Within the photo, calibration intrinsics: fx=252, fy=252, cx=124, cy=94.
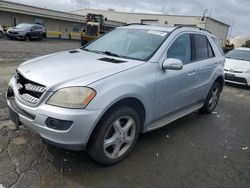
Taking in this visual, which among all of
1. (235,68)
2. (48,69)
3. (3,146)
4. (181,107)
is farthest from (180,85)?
(235,68)

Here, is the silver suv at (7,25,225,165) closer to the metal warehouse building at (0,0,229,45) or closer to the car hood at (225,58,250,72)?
the car hood at (225,58,250,72)

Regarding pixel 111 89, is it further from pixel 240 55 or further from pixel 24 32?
pixel 24 32

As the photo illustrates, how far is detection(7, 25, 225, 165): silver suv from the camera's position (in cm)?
259

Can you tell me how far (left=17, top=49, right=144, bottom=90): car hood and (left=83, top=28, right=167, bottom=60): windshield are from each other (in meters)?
0.28

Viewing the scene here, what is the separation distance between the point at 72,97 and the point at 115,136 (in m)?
0.79

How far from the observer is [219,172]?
3.27 m

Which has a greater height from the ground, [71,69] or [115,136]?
[71,69]

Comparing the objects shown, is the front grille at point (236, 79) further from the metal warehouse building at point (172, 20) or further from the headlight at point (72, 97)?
the metal warehouse building at point (172, 20)

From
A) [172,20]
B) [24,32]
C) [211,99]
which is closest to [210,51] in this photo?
[211,99]

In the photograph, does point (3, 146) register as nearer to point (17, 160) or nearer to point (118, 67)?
point (17, 160)

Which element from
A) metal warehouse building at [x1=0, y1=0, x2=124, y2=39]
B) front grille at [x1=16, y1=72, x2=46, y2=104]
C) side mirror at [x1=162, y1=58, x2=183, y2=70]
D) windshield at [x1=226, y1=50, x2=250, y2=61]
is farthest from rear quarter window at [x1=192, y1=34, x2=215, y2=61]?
metal warehouse building at [x1=0, y1=0, x2=124, y2=39]

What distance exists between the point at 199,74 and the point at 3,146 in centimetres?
331

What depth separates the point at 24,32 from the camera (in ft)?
72.8

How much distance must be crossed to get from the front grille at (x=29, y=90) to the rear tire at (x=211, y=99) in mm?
3617
